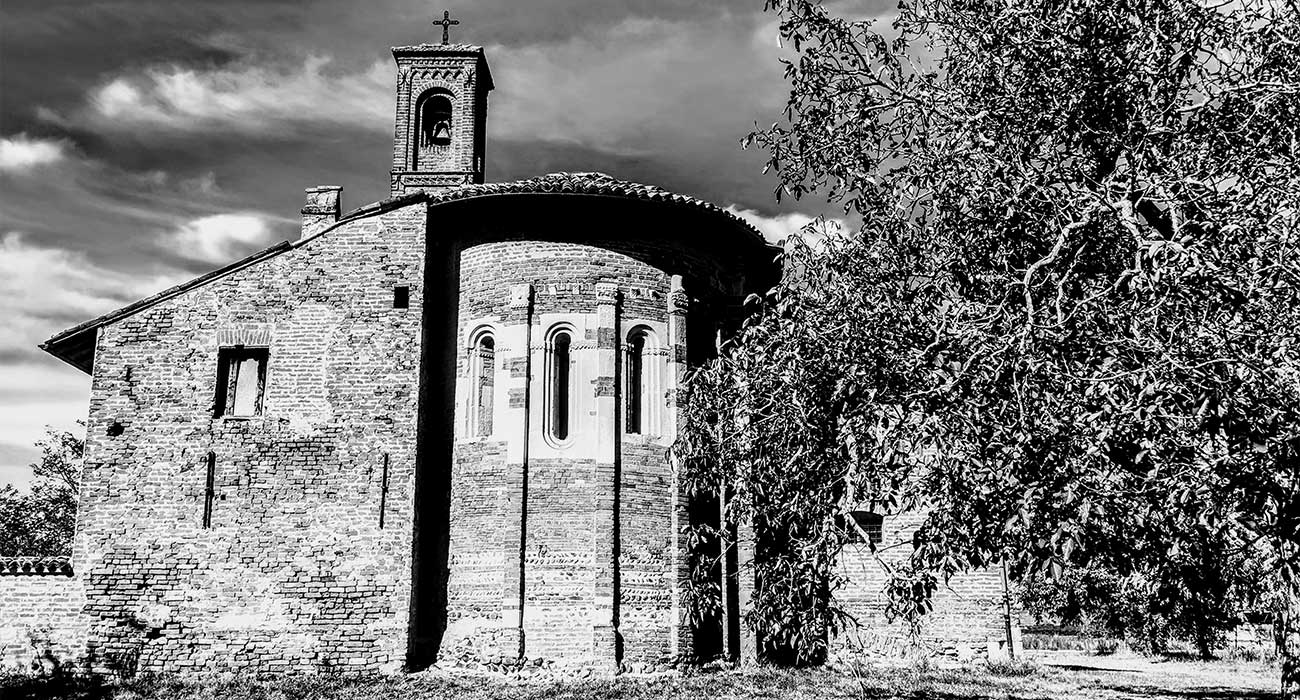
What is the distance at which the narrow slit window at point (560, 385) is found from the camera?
15.5 meters

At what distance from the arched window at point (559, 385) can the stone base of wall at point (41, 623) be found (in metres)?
7.34

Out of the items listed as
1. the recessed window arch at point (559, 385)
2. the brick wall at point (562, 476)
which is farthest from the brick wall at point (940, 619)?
the recessed window arch at point (559, 385)

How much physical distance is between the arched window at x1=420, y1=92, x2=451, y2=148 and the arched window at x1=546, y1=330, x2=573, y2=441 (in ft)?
26.7

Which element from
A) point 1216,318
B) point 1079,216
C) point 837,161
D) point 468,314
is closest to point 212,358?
point 468,314

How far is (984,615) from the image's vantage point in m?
17.0

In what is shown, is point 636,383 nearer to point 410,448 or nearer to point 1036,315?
point 410,448

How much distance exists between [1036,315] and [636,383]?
1040 centimetres

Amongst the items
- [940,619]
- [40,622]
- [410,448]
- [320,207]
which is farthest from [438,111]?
[940,619]

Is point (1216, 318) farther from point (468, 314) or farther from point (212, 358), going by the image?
point (212, 358)

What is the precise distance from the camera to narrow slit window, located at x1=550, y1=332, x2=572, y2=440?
611 inches

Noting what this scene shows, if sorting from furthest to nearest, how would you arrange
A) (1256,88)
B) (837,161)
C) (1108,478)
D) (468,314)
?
(468,314)
(837,161)
(1256,88)
(1108,478)

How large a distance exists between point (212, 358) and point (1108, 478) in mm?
13910

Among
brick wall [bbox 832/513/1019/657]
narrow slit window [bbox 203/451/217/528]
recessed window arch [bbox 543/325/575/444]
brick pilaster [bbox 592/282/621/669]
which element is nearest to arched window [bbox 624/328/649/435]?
brick pilaster [bbox 592/282/621/669]

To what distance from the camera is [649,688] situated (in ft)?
44.8
